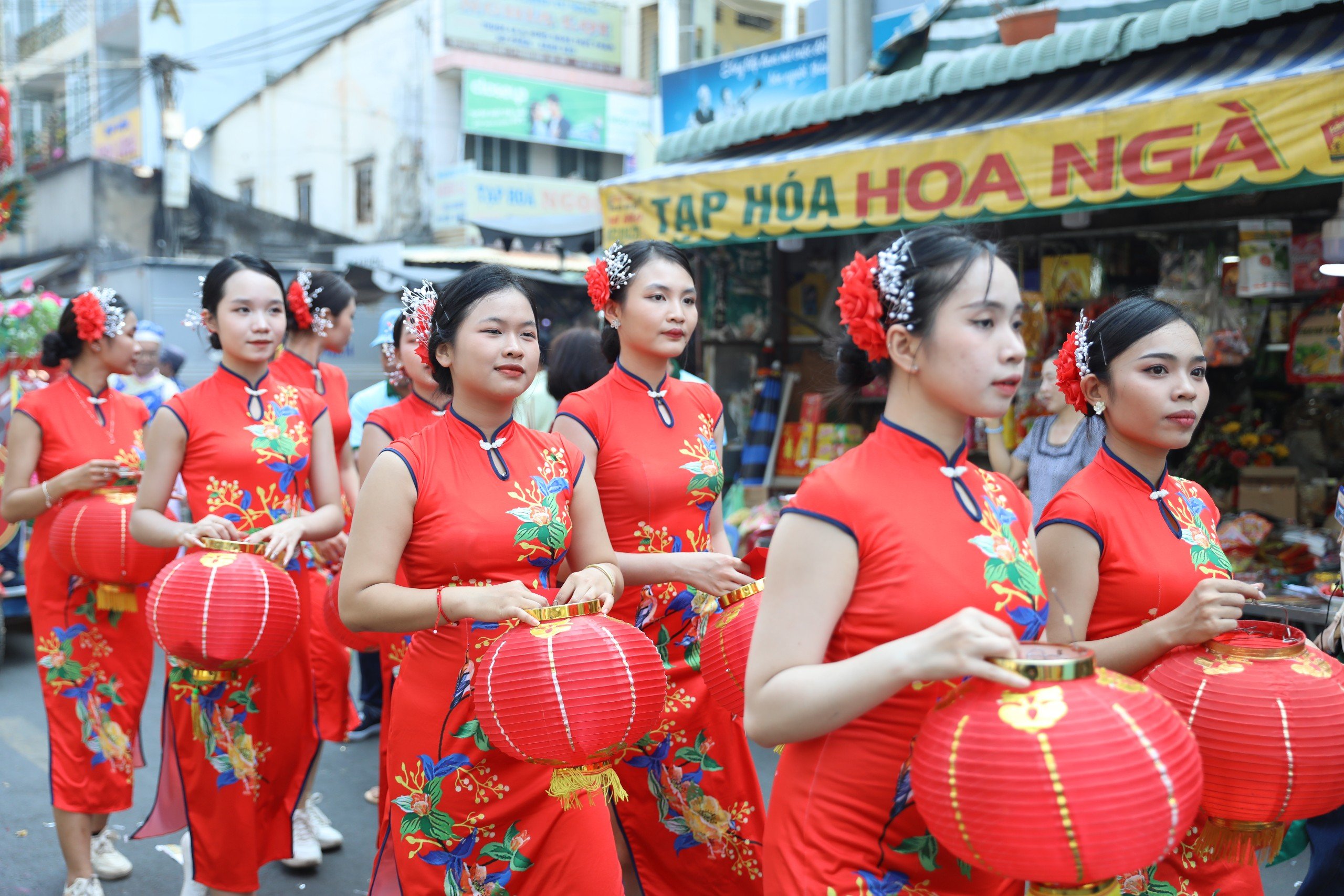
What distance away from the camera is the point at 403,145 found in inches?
880

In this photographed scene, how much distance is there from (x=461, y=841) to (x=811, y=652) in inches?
47.8

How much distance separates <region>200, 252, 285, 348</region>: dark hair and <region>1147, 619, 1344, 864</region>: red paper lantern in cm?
298

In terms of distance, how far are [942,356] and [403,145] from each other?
22.2 m

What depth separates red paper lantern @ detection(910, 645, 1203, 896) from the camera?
1426mm

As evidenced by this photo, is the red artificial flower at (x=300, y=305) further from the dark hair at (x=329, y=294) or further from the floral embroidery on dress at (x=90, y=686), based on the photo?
the floral embroidery on dress at (x=90, y=686)

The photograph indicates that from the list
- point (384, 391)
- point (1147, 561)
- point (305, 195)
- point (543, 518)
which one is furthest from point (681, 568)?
point (305, 195)

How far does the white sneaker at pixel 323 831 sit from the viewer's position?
444cm

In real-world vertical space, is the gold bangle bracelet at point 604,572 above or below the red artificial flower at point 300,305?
below

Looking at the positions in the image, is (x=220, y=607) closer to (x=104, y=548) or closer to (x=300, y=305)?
(x=104, y=548)

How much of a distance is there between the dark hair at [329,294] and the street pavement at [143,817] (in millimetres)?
2117

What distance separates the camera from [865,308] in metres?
1.84

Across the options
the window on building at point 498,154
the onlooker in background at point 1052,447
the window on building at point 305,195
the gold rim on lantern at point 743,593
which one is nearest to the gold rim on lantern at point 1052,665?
the gold rim on lantern at point 743,593

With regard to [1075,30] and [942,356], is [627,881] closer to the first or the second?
[942,356]

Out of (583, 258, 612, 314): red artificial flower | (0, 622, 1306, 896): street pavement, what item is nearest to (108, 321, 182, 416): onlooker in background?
(0, 622, 1306, 896): street pavement
